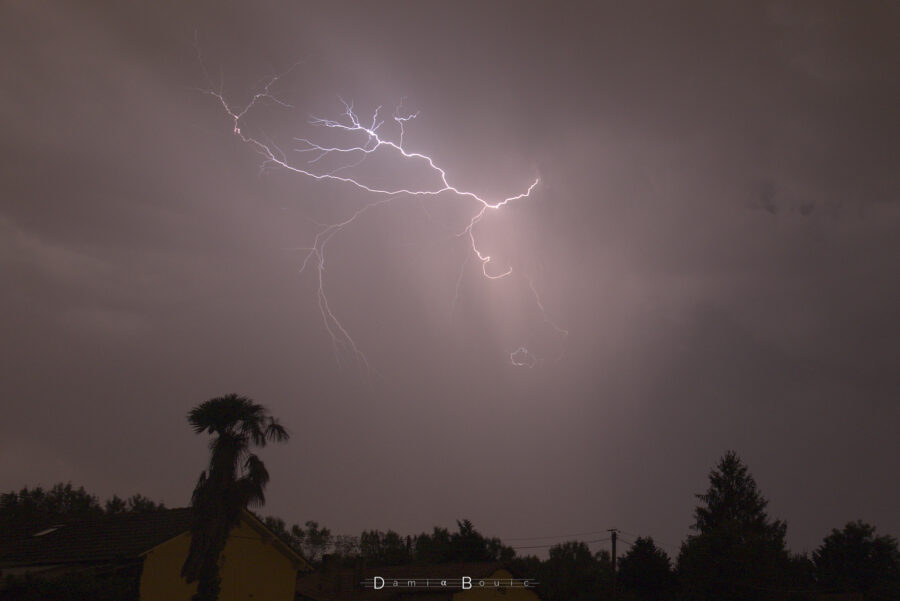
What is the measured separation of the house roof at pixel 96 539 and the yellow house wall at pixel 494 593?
466 inches

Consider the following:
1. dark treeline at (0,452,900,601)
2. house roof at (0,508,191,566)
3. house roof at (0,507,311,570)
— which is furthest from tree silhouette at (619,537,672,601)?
house roof at (0,508,191,566)

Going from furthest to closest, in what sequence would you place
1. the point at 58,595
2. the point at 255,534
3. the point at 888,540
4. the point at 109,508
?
the point at 109,508
the point at 888,540
the point at 255,534
the point at 58,595

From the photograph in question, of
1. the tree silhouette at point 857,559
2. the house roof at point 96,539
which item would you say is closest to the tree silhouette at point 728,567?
the house roof at point 96,539

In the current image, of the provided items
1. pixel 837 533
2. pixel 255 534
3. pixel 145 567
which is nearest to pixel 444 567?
pixel 255 534

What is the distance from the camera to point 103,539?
21.3 meters

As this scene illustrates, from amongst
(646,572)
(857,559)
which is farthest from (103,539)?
(857,559)

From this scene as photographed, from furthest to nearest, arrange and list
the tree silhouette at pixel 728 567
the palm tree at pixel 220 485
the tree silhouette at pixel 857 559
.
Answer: the tree silhouette at pixel 857 559, the tree silhouette at pixel 728 567, the palm tree at pixel 220 485

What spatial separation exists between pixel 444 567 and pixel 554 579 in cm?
1113

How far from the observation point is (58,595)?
14.1 meters

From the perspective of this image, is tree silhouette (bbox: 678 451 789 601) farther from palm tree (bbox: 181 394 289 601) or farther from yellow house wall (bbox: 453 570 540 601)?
palm tree (bbox: 181 394 289 601)

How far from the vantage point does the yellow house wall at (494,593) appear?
27700 mm

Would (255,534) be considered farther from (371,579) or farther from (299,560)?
(371,579)

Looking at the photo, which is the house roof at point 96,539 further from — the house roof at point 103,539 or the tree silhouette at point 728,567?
the tree silhouette at point 728,567

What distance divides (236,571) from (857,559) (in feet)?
153
